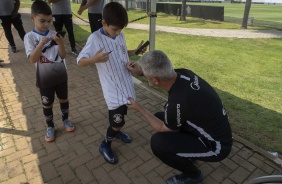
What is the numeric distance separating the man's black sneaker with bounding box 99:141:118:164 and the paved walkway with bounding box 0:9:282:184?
0.07 m

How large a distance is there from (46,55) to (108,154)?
5.20ft

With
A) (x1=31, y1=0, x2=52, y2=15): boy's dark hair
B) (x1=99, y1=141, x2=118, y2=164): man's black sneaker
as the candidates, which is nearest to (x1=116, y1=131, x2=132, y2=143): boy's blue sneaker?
(x1=99, y1=141, x2=118, y2=164): man's black sneaker

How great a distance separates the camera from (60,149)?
342 centimetres

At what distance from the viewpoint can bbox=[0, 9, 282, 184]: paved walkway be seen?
295cm

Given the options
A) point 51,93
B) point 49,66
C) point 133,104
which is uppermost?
point 49,66

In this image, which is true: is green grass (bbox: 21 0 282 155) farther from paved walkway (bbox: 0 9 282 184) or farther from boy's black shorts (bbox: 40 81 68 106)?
boy's black shorts (bbox: 40 81 68 106)

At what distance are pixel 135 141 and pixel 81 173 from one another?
976 millimetres

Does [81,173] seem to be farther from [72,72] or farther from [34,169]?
[72,72]

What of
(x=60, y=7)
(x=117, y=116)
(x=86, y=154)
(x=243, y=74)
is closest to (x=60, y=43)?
(x=117, y=116)

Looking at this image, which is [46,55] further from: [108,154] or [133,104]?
[108,154]

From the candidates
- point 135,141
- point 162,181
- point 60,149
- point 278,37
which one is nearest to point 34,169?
point 60,149

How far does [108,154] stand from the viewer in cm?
317

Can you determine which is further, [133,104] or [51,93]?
[51,93]

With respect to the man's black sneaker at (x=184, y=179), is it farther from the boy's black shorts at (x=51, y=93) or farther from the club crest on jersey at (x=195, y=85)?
the boy's black shorts at (x=51, y=93)
